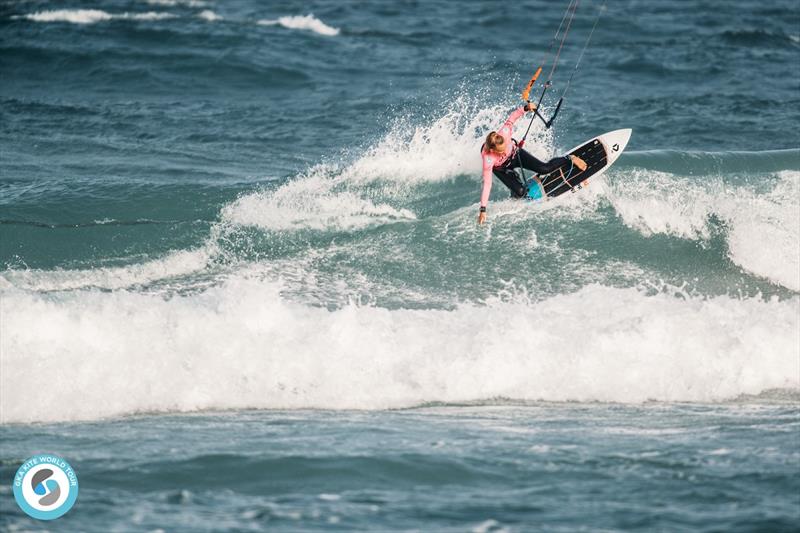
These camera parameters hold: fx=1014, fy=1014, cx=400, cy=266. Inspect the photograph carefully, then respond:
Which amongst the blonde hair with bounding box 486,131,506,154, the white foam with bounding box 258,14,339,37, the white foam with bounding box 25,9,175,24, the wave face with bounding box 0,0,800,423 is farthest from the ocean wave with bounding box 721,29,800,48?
the blonde hair with bounding box 486,131,506,154

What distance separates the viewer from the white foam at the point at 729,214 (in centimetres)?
1280

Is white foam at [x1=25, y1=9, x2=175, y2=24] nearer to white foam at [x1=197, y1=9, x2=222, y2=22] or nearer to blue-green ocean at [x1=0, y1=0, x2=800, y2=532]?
white foam at [x1=197, y1=9, x2=222, y2=22]

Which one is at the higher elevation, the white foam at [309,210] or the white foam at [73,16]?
the white foam at [73,16]

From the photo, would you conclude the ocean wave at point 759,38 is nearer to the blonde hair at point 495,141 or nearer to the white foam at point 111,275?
the blonde hair at point 495,141

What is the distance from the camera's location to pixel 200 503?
6.58m

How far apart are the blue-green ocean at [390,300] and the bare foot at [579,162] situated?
79 cm

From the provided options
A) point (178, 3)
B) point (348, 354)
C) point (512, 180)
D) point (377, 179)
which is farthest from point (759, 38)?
point (348, 354)

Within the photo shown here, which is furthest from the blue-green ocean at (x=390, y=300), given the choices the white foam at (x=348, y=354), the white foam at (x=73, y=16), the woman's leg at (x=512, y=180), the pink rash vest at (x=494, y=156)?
the white foam at (x=73, y=16)

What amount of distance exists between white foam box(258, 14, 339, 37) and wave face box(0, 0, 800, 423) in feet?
13.8

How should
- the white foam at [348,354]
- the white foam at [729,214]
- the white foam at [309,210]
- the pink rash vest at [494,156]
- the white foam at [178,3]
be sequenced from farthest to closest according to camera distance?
the white foam at [178,3] → the white foam at [309,210] → the white foam at [729,214] → the pink rash vest at [494,156] → the white foam at [348,354]

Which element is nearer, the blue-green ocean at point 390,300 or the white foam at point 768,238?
the blue-green ocean at point 390,300

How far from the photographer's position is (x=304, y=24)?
28438mm

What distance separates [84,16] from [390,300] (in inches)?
776

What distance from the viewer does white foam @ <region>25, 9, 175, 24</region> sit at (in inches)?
1078
